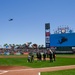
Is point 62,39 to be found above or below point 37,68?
above

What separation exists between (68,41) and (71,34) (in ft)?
8.87

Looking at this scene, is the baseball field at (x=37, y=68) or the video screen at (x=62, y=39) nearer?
the baseball field at (x=37, y=68)

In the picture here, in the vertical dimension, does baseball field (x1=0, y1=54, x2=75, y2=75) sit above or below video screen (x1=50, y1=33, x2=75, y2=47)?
below

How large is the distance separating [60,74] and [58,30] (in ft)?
278

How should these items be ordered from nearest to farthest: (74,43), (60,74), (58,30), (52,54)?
(60,74)
(52,54)
(74,43)
(58,30)

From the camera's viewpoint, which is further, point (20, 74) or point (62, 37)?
point (62, 37)

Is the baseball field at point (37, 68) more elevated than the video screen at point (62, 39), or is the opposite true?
the video screen at point (62, 39)

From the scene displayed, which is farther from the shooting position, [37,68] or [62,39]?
[62,39]

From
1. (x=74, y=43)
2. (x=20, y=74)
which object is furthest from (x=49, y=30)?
(x=20, y=74)

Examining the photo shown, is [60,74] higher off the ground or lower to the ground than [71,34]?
lower

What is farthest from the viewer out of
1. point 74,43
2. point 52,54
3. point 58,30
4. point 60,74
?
point 58,30

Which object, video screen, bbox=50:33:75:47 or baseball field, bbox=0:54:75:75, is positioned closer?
baseball field, bbox=0:54:75:75

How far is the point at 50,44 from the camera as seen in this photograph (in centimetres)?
9631

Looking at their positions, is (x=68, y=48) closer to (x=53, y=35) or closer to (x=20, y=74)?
(x=53, y=35)
